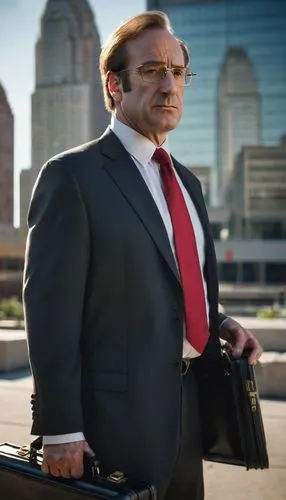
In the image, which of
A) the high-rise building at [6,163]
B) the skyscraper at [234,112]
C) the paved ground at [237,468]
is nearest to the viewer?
the paved ground at [237,468]

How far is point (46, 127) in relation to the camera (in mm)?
145500

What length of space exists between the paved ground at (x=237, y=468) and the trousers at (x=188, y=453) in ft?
6.00

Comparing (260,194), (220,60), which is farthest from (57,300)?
(220,60)

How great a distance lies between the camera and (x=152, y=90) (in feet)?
6.64

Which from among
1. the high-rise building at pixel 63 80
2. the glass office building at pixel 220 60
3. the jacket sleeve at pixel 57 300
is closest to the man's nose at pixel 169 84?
the jacket sleeve at pixel 57 300

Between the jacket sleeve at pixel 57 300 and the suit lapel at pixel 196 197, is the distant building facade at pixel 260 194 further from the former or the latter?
the jacket sleeve at pixel 57 300

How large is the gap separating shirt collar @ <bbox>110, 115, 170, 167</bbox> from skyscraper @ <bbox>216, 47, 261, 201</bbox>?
108847 millimetres

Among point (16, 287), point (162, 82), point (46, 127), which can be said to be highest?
point (46, 127)

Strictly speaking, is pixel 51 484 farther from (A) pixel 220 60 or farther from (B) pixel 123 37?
(A) pixel 220 60

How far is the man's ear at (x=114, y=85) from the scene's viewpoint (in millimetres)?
2076

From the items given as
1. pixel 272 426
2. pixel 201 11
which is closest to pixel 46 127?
pixel 201 11

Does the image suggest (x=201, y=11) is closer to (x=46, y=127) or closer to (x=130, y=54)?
(x=46, y=127)

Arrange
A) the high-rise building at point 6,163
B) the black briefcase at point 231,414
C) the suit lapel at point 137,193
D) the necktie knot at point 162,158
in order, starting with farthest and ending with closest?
the high-rise building at point 6,163
the necktie knot at point 162,158
the black briefcase at point 231,414
the suit lapel at point 137,193

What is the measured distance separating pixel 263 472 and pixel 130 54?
3.18m
